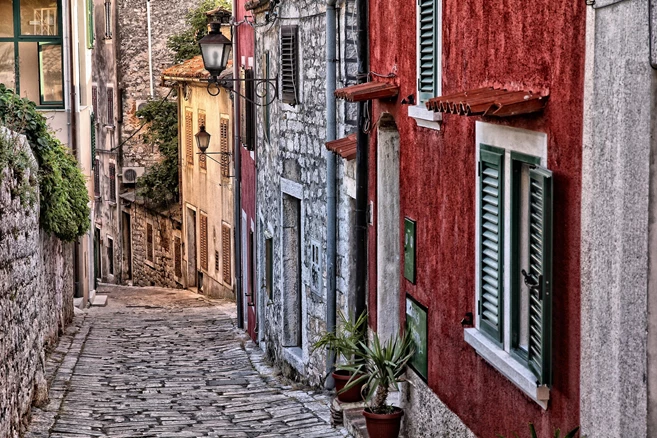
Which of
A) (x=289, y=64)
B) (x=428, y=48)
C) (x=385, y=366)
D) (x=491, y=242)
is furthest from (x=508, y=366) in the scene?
(x=289, y=64)

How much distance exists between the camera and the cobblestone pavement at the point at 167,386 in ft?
36.0

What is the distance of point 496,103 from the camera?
5.73 meters

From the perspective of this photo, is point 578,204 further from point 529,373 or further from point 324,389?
point 324,389

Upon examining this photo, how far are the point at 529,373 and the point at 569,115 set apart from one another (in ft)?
4.63

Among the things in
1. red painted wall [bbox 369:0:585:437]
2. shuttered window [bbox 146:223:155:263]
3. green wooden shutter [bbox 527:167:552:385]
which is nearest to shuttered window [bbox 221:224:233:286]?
shuttered window [bbox 146:223:155:263]

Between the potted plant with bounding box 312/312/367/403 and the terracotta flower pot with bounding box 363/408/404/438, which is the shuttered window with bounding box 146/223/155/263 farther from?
the terracotta flower pot with bounding box 363/408/404/438

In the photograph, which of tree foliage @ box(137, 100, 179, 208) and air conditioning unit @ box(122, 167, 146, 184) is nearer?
tree foliage @ box(137, 100, 179, 208)

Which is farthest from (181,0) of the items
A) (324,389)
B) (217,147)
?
(324,389)

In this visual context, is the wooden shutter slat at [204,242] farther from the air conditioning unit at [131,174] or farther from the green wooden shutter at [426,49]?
the green wooden shutter at [426,49]

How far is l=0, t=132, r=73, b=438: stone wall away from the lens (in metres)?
9.49

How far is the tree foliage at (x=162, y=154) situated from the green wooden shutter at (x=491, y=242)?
25.0 metres

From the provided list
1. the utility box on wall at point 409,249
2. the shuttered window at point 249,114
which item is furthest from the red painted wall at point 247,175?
the utility box on wall at point 409,249

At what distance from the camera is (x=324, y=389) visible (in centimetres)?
1233

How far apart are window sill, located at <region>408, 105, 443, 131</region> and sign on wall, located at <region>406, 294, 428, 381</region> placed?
4.40ft
